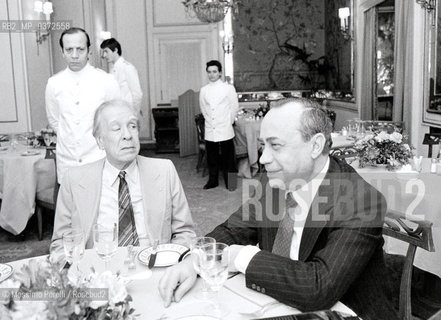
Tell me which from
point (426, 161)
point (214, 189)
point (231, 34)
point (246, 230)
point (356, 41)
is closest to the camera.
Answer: point (246, 230)

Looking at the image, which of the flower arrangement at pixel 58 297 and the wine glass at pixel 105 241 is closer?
the flower arrangement at pixel 58 297

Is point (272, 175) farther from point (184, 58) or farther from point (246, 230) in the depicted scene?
point (184, 58)

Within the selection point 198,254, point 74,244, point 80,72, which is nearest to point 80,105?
point 80,72

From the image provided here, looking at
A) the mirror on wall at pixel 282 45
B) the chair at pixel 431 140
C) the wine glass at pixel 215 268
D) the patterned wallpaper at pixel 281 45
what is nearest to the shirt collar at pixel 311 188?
the wine glass at pixel 215 268

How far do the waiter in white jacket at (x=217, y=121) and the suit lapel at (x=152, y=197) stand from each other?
455cm

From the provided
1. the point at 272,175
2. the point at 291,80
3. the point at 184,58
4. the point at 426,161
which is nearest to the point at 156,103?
the point at 184,58

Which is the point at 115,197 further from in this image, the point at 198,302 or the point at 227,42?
the point at 227,42

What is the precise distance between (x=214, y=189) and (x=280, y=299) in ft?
18.0

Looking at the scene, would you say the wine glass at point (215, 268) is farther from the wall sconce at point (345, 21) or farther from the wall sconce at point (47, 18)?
the wall sconce at point (345, 21)

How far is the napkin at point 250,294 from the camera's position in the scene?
4.73 feet

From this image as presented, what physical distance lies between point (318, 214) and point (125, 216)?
1010 mm

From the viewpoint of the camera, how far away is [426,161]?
12.8 feet

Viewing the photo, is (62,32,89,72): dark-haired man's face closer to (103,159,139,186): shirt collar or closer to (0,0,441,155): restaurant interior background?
(103,159,139,186): shirt collar

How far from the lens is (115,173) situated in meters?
2.34
